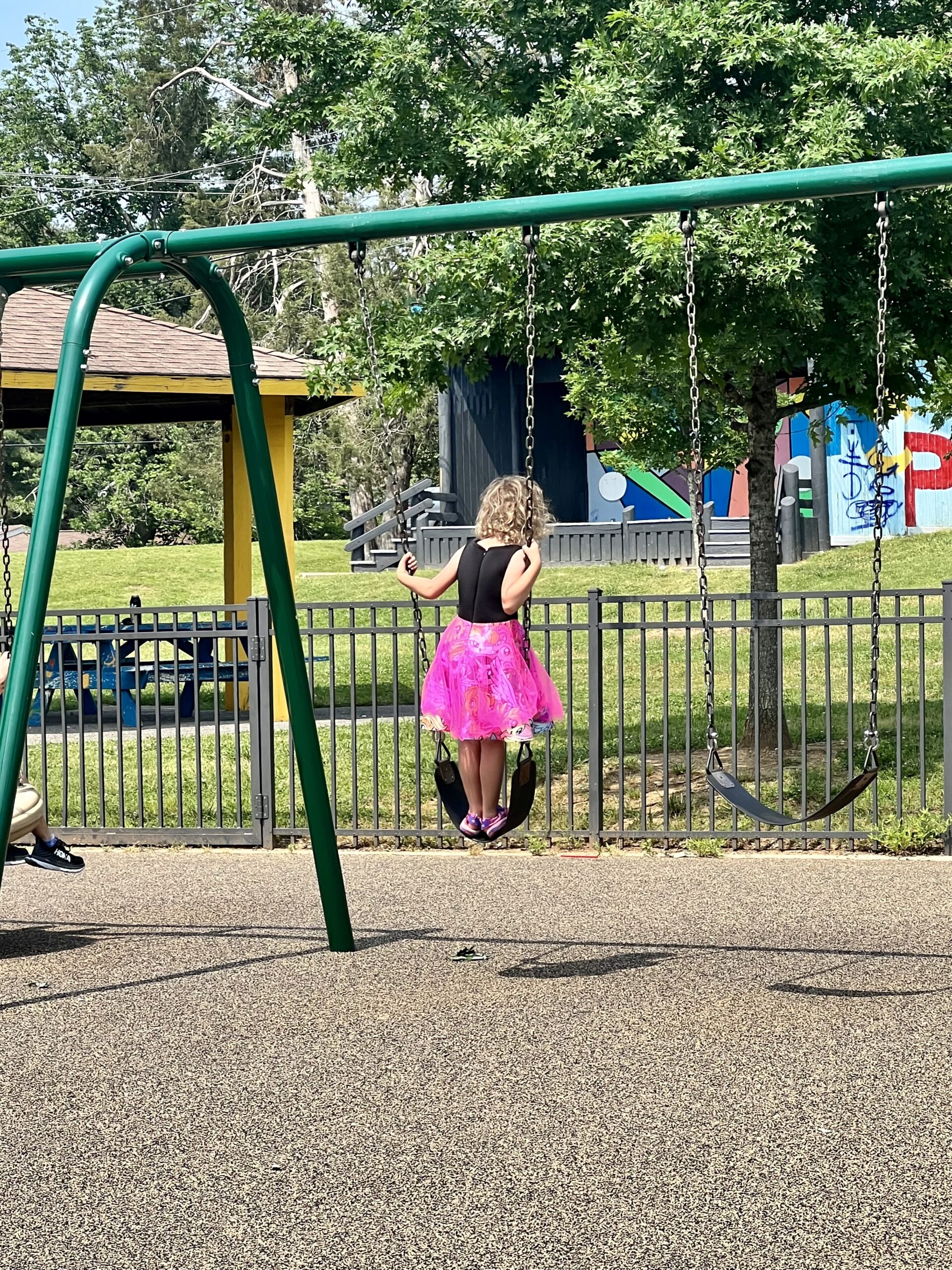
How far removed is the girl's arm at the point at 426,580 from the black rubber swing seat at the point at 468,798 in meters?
0.61

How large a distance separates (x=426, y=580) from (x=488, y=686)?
51 cm

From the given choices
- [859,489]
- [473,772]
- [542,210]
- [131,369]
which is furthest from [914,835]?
[859,489]

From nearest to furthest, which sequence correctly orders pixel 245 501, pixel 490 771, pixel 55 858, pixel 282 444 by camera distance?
pixel 490 771 < pixel 55 858 < pixel 282 444 < pixel 245 501

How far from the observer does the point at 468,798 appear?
250 inches

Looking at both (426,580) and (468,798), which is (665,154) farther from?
(468,798)

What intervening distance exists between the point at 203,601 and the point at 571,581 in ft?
20.1

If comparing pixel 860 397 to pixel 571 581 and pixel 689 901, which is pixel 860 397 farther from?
pixel 571 581

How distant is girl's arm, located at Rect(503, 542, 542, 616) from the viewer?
5.99 metres

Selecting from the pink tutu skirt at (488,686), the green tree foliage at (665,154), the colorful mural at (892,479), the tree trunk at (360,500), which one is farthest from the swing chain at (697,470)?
the tree trunk at (360,500)

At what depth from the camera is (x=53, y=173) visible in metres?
52.1

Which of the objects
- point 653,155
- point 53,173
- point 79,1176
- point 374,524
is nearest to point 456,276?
point 653,155

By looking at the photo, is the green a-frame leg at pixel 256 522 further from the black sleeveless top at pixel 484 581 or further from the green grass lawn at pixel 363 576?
the green grass lawn at pixel 363 576

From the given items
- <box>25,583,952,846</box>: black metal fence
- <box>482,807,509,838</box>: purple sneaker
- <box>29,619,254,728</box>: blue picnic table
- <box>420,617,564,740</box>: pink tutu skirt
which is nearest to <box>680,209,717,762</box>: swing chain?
<box>420,617,564,740</box>: pink tutu skirt

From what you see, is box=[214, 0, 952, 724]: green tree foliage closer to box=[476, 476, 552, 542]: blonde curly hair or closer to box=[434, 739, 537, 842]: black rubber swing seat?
box=[476, 476, 552, 542]: blonde curly hair
